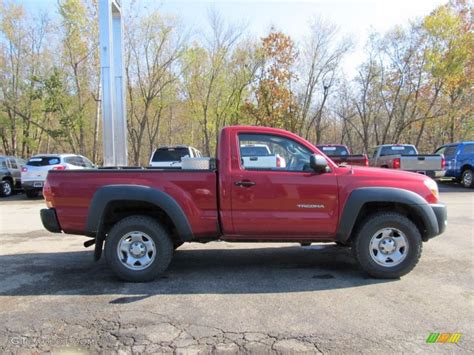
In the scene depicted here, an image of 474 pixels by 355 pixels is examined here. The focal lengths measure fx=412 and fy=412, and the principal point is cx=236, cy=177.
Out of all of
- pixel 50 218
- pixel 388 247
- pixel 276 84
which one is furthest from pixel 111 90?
pixel 276 84

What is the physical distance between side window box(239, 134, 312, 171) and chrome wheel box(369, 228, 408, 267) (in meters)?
1.32

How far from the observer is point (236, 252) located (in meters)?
6.98

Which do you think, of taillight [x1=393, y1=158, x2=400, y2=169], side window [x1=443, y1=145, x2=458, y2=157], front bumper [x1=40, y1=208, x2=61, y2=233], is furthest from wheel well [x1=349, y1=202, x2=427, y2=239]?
side window [x1=443, y1=145, x2=458, y2=157]

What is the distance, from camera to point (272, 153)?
18.1 ft

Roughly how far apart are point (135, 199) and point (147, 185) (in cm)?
23

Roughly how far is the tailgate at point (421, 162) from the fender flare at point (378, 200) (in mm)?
10822

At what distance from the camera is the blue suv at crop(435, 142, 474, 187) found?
58.1 ft

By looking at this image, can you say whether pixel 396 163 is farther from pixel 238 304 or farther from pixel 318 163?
pixel 238 304

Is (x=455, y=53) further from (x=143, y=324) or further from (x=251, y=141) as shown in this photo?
(x=143, y=324)

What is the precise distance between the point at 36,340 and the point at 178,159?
→ 35.2ft

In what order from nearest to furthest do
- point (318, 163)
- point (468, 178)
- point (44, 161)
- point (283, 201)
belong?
point (318, 163), point (283, 201), point (44, 161), point (468, 178)

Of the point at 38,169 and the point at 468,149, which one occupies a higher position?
the point at 468,149

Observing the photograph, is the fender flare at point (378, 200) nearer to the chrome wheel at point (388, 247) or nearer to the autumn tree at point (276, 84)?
the chrome wheel at point (388, 247)

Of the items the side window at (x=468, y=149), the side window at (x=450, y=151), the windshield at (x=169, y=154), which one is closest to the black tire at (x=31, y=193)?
the windshield at (x=169, y=154)
